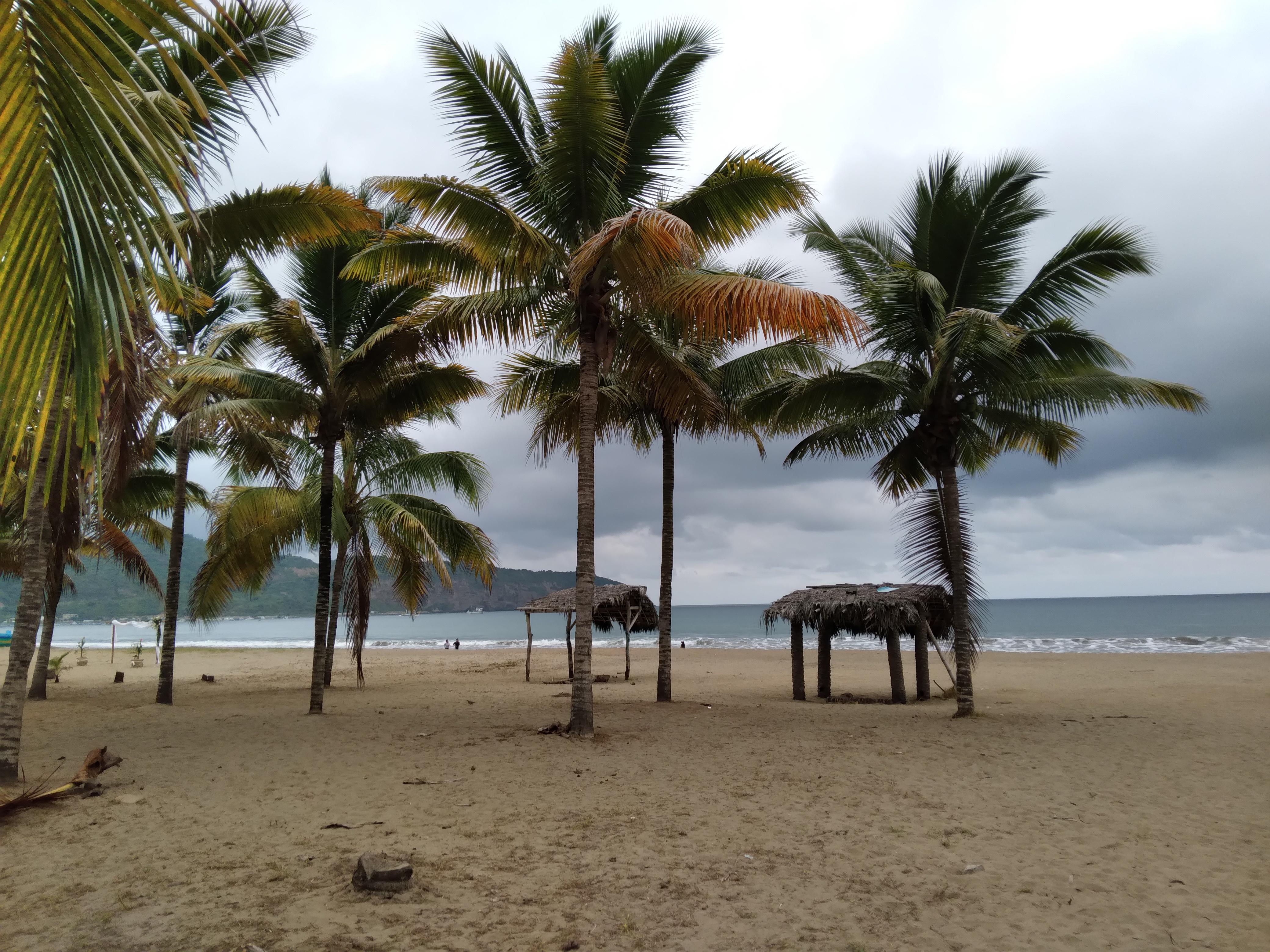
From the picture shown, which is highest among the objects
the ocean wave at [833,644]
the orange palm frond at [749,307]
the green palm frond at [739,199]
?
→ the green palm frond at [739,199]

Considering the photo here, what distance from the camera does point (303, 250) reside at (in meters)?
11.2

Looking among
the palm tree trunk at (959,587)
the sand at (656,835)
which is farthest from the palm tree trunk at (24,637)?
the palm tree trunk at (959,587)

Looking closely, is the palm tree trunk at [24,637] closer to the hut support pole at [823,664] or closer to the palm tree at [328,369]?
the palm tree at [328,369]

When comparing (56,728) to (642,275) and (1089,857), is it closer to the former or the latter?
(642,275)

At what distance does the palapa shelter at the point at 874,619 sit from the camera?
14.3 meters

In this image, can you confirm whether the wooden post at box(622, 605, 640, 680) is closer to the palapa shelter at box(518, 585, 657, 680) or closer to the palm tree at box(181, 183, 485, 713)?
the palapa shelter at box(518, 585, 657, 680)

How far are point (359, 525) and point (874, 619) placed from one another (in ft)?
33.7

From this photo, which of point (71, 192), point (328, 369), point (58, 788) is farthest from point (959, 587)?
point (71, 192)

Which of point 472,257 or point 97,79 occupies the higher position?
point 472,257

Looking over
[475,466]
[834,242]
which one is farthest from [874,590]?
[475,466]

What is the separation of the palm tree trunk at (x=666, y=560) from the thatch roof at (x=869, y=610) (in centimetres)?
316

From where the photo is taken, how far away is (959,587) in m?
11.8

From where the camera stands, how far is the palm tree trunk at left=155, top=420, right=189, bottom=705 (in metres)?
12.5

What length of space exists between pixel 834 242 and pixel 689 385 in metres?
4.23
